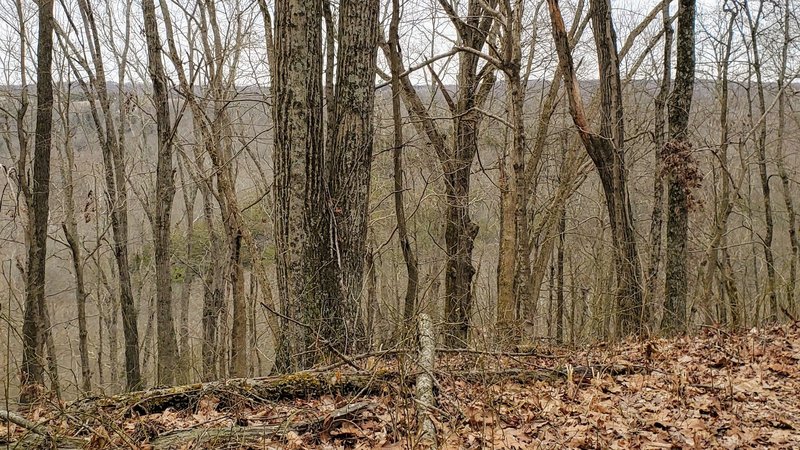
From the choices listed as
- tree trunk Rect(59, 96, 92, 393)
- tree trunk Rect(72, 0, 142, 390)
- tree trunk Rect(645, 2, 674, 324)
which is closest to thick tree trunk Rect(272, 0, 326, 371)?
tree trunk Rect(645, 2, 674, 324)

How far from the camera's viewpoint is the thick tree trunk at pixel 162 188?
971 cm

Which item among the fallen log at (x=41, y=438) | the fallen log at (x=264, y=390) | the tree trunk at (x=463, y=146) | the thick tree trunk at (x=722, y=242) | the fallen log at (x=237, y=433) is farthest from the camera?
the tree trunk at (x=463, y=146)

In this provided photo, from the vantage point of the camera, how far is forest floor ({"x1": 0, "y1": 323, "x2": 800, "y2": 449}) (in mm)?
3320

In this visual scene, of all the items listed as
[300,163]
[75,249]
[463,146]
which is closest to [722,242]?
[463,146]

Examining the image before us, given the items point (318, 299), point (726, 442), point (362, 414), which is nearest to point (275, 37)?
point (318, 299)

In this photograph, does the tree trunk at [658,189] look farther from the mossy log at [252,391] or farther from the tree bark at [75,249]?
the tree bark at [75,249]

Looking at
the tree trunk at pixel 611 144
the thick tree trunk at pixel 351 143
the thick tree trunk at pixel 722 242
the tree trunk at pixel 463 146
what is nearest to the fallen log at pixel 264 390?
the thick tree trunk at pixel 351 143

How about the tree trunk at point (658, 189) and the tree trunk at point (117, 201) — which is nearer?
the tree trunk at point (658, 189)

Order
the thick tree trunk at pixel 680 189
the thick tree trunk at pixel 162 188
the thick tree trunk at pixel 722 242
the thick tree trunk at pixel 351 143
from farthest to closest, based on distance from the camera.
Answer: the thick tree trunk at pixel 162 188 < the thick tree trunk at pixel 722 242 < the thick tree trunk at pixel 680 189 < the thick tree trunk at pixel 351 143

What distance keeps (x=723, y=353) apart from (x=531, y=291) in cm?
785

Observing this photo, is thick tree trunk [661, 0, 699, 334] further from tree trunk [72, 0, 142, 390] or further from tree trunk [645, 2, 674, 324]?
tree trunk [72, 0, 142, 390]

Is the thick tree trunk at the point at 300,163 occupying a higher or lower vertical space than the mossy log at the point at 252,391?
higher

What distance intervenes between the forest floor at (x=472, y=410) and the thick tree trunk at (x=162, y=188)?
6.52m

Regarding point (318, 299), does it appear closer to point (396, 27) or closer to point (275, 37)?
point (275, 37)
